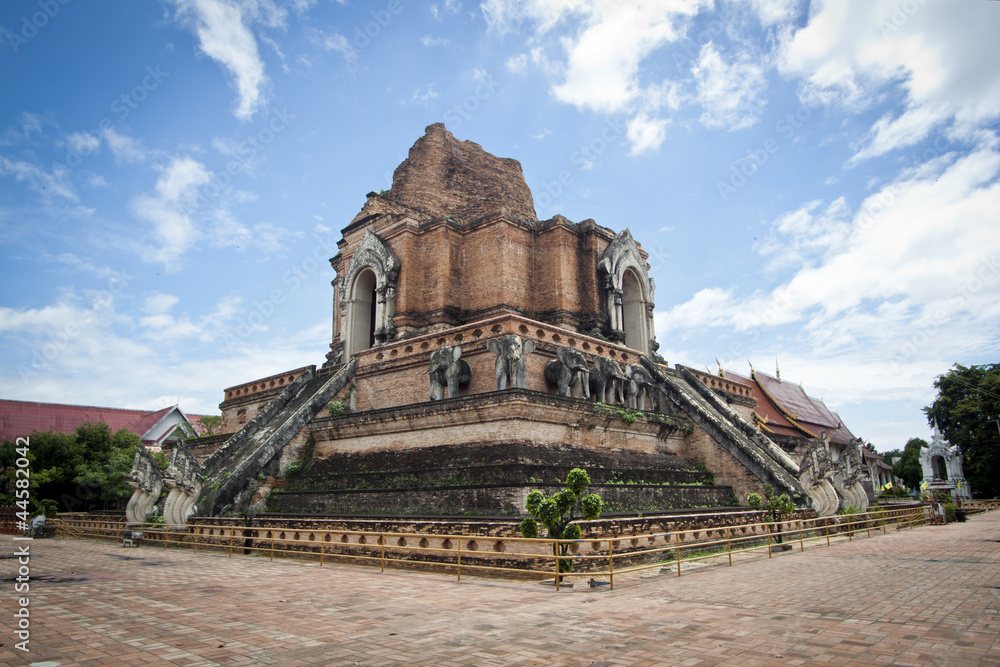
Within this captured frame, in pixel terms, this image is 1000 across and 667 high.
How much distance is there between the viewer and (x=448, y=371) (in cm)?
1449

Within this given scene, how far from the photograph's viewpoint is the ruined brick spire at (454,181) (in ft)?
68.7

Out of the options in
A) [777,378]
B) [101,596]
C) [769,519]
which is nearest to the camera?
[101,596]

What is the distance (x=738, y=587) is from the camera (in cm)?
780

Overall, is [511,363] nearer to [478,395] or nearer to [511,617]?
[478,395]

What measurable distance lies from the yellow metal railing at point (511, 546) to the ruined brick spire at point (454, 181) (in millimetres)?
11507

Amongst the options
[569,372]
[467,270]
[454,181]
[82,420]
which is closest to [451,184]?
[454,181]

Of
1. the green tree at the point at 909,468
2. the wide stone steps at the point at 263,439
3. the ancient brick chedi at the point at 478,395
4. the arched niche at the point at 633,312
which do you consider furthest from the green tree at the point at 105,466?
the green tree at the point at 909,468

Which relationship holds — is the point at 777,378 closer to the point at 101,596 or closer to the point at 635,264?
the point at 635,264

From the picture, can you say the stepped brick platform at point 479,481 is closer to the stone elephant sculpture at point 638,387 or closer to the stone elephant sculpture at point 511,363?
the stone elephant sculpture at point 638,387

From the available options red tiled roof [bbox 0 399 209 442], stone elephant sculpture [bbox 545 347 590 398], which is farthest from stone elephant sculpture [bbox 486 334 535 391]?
red tiled roof [bbox 0 399 209 442]

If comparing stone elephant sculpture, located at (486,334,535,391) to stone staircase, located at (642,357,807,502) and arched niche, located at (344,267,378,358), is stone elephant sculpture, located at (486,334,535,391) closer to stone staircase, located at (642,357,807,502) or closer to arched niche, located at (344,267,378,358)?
stone staircase, located at (642,357,807,502)

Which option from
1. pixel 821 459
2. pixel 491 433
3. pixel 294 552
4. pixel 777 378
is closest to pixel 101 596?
pixel 294 552

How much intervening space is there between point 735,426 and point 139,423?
30.6 m

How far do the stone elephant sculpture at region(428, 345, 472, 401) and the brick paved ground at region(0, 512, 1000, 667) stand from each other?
5422mm
